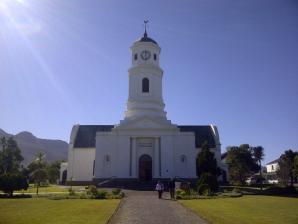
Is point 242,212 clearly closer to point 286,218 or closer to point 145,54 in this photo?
Answer: point 286,218

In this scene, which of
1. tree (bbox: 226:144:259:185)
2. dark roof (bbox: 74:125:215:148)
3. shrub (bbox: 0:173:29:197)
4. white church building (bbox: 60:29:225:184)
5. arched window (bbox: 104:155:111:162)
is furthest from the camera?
tree (bbox: 226:144:259:185)

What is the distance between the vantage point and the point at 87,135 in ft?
196

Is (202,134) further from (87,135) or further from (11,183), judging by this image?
(11,183)

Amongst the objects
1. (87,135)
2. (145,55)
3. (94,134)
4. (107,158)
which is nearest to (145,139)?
(107,158)

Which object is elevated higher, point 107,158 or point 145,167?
point 107,158

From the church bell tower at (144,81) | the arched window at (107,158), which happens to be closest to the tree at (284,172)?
the church bell tower at (144,81)

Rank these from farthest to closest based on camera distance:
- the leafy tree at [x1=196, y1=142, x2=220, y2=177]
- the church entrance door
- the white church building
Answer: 1. the church entrance door
2. the white church building
3. the leafy tree at [x1=196, y1=142, x2=220, y2=177]

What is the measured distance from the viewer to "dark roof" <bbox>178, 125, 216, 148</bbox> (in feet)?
195

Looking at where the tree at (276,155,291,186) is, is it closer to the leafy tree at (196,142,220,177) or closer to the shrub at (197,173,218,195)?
the leafy tree at (196,142,220,177)

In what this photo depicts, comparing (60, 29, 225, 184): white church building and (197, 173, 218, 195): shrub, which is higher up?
(60, 29, 225, 184): white church building

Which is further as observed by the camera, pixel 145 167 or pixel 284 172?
pixel 284 172

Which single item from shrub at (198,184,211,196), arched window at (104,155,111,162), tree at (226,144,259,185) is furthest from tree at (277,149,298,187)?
shrub at (198,184,211,196)

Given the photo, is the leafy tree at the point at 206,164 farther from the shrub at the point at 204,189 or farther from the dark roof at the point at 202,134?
the dark roof at the point at 202,134

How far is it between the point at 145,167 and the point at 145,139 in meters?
A: 3.95
